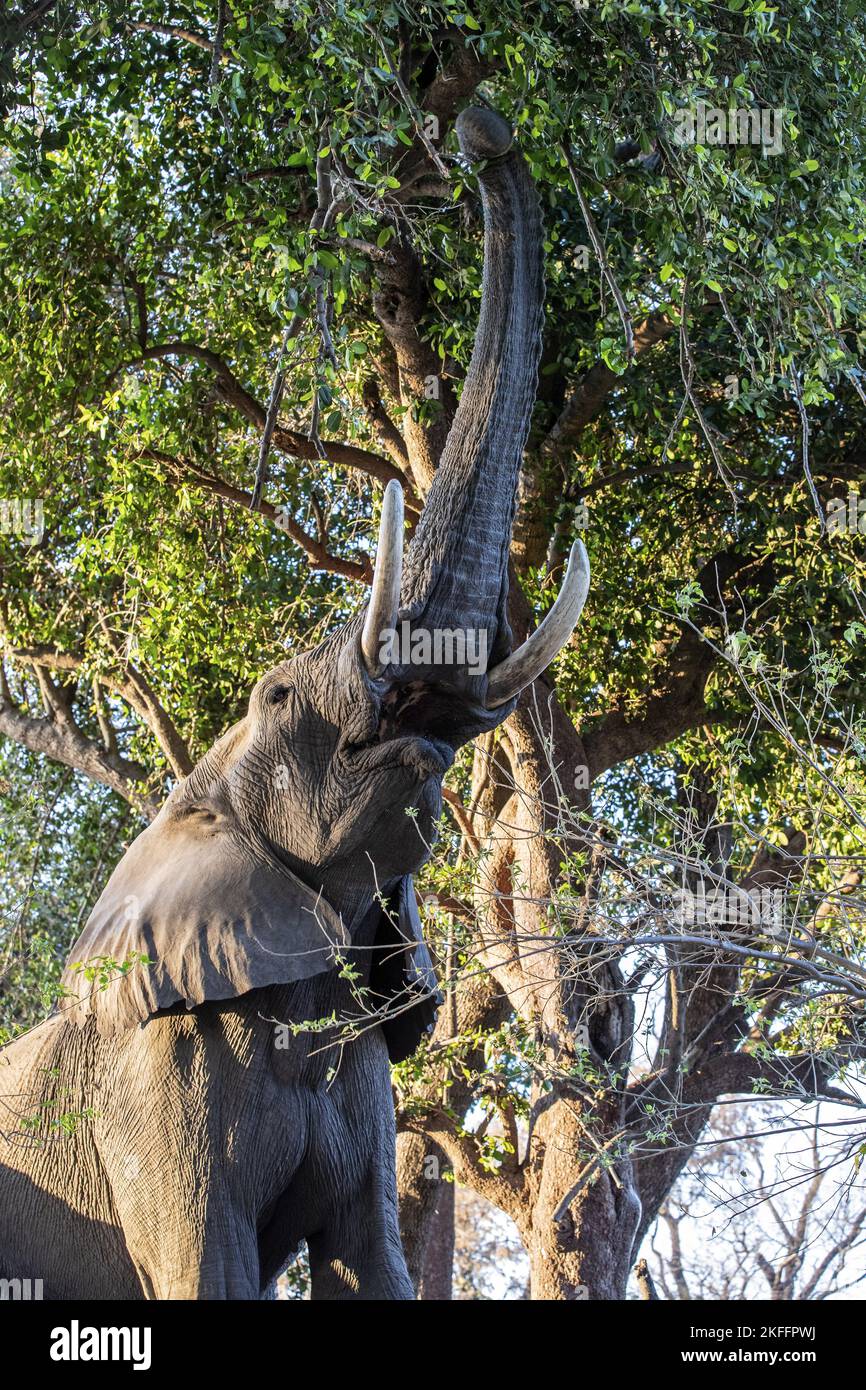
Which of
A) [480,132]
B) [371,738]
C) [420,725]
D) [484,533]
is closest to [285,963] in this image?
[371,738]

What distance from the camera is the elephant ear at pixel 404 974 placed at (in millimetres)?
5090

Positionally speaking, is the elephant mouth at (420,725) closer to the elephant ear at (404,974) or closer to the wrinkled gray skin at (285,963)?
the wrinkled gray skin at (285,963)

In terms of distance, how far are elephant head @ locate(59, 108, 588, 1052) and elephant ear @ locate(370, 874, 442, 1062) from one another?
0.08 feet

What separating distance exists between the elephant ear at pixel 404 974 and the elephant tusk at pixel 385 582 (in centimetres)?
83

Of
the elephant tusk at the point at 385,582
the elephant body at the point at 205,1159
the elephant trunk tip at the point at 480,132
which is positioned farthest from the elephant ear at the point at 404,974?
the elephant trunk tip at the point at 480,132

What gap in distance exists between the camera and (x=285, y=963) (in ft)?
15.5

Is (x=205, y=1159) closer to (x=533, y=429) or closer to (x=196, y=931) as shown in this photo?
(x=196, y=931)

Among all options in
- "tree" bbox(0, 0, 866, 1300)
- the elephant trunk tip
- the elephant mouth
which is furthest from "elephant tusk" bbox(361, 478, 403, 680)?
"tree" bbox(0, 0, 866, 1300)

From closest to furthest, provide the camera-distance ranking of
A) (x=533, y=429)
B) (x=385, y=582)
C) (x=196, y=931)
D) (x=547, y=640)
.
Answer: (x=385, y=582) → (x=547, y=640) → (x=196, y=931) → (x=533, y=429)

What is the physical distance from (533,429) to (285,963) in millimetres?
5405

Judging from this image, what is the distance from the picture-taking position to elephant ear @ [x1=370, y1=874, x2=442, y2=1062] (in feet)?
16.7
